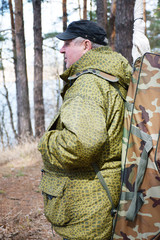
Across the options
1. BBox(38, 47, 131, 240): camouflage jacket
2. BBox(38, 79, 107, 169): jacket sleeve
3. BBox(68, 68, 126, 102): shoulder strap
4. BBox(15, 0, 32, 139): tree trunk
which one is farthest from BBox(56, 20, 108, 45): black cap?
BBox(15, 0, 32, 139): tree trunk

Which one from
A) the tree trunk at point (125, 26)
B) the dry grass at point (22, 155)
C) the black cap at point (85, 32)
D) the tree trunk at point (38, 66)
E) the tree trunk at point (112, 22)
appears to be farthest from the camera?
the tree trunk at point (38, 66)

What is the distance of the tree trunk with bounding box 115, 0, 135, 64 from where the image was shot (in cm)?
457

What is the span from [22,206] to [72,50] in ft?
9.65

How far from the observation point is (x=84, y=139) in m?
1.23

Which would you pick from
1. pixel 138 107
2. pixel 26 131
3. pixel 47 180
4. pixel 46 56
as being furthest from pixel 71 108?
pixel 46 56

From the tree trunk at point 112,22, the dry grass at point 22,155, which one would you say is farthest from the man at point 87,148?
the tree trunk at point 112,22

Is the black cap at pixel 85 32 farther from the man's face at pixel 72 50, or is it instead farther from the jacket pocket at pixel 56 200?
the jacket pocket at pixel 56 200

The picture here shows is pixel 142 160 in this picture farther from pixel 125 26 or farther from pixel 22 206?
pixel 125 26

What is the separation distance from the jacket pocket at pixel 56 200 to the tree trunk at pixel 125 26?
3586mm

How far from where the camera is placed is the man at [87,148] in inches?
49.5

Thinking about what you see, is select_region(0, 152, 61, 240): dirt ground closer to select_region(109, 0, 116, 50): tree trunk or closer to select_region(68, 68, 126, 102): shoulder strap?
select_region(68, 68, 126, 102): shoulder strap

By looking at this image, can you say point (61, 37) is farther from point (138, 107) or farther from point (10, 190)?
point (10, 190)

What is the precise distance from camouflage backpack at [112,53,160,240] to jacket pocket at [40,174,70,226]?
29cm

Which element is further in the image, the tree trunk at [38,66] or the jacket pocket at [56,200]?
the tree trunk at [38,66]
